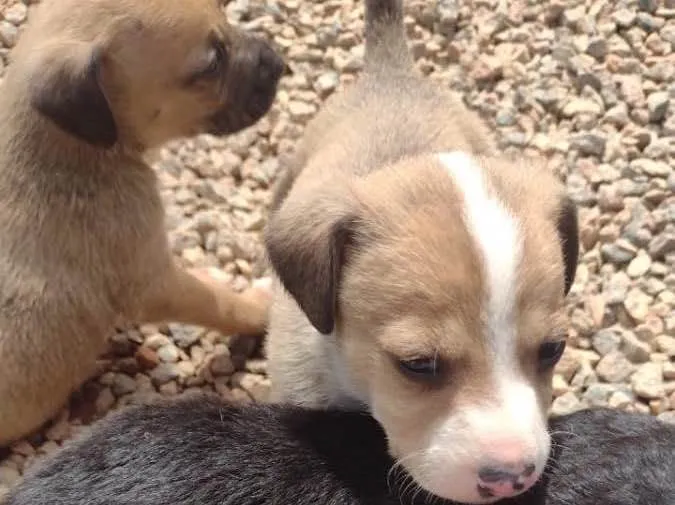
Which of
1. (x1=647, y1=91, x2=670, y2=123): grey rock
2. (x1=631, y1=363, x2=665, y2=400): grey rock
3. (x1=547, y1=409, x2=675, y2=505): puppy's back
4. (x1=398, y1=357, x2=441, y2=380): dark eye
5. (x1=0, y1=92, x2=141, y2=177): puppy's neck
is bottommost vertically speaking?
(x1=631, y1=363, x2=665, y2=400): grey rock

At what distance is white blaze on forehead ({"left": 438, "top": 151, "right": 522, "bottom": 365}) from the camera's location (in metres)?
2.25

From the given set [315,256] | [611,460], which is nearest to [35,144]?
[315,256]

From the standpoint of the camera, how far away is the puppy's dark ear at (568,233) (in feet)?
8.31

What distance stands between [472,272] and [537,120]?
2.09m

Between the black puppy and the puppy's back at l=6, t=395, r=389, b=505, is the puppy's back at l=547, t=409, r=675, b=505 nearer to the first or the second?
the black puppy

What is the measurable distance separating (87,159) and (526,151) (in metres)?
1.79

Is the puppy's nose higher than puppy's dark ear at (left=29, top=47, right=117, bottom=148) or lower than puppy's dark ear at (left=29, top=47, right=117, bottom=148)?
lower

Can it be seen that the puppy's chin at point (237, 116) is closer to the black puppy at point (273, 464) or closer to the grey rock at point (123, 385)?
the grey rock at point (123, 385)

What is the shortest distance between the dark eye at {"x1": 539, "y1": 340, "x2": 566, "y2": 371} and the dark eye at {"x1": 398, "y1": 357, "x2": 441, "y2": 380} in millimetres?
254

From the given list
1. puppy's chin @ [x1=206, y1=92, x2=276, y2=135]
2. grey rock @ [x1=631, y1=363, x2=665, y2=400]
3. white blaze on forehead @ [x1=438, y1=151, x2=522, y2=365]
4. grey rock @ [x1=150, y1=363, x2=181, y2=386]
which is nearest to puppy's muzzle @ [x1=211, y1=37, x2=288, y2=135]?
puppy's chin @ [x1=206, y1=92, x2=276, y2=135]

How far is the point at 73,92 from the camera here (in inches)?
114

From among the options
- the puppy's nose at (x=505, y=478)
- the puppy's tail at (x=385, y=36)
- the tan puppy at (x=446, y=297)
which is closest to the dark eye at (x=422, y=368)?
the tan puppy at (x=446, y=297)

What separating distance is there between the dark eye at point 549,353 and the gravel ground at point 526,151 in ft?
3.31

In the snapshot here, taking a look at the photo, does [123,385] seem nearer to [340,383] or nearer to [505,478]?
[340,383]
